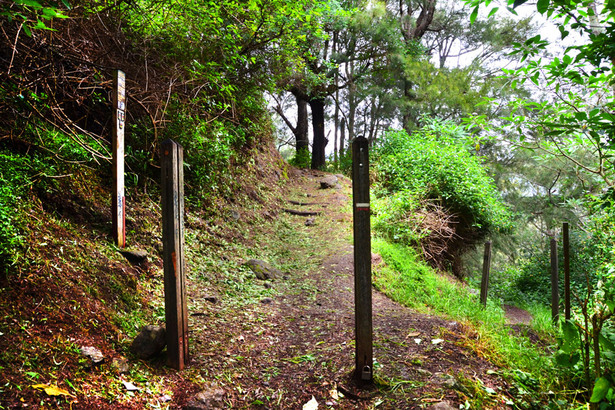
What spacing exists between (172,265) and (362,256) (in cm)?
156

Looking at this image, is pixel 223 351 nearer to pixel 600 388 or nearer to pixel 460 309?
pixel 600 388

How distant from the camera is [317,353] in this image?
3268 millimetres

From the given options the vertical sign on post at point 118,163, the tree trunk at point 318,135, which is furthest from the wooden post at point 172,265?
the tree trunk at point 318,135

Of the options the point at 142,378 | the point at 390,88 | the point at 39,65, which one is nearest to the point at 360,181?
the point at 142,378

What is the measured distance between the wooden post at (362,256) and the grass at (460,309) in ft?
4.15

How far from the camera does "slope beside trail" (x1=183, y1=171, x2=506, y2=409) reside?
2586mm

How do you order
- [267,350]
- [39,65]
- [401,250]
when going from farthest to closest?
1. [401,250]
2. [39,65]
3. [267,350]

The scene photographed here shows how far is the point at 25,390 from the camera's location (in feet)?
6.21

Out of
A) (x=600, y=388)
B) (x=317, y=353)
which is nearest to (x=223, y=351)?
(x=317, y=353)

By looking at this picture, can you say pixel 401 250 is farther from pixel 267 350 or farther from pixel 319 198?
pixel 267 350

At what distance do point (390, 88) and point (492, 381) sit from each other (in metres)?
14.9

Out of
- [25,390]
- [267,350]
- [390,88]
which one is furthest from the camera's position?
[390,88]

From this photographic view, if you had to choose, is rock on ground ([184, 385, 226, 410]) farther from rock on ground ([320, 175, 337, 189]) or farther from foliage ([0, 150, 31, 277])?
rock on ground ([320, 175, 337, 189])

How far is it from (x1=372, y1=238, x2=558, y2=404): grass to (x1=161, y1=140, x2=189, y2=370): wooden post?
107 inches
